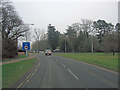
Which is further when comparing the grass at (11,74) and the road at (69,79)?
the grass at (11,74)

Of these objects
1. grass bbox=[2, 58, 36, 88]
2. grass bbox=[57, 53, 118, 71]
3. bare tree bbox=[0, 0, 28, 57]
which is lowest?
grass bbox=[57, 53, 118, 71]

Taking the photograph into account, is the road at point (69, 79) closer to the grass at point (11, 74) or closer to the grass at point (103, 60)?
the grass at point (11, 74)

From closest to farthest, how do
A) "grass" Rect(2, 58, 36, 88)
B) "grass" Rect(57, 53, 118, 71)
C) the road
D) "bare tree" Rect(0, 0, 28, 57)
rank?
the road
"grass" Rect(2, 58, 36, 88)
"grass" Rect(57, 53, 118, 71)
"bare tree" Rect(0, 0, 28, 57)

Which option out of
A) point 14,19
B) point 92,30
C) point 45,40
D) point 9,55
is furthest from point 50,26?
point 9,55

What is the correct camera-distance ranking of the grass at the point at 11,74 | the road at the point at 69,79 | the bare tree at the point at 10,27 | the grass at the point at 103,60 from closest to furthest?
the road at the point at 69,79, the grass at the point at 11,74, the grass at the point at 103,60, the bare tree at the point at 10,27

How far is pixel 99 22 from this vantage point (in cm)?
8694

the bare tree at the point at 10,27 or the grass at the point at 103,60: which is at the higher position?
the bare tree at the point at 10,27

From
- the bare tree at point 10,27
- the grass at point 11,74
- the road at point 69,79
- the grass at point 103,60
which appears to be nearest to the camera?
the road at point 69,79

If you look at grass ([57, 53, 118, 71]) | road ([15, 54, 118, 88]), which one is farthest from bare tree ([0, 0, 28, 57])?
road ([15, 54, 118, 88])

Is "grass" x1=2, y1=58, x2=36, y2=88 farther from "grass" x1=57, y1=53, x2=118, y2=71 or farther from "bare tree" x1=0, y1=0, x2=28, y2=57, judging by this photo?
"bare tree" x1=0, y1=0, x2=28, y2=57

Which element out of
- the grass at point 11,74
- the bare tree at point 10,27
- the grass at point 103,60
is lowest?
the grass at point 103,60

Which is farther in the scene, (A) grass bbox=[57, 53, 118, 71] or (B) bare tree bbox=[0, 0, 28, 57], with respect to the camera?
(B) bare tree bbox=[0, 0, 28, 57]

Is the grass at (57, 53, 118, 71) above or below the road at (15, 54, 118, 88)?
below

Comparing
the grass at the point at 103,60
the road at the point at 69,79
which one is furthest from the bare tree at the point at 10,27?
the road at the point at 69,79
